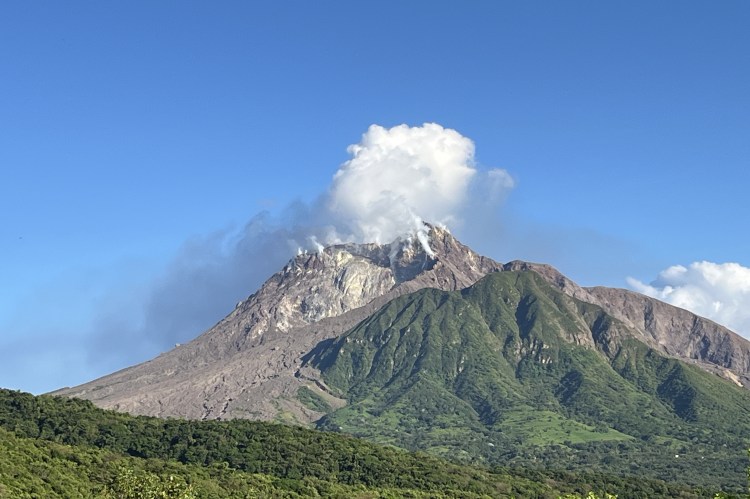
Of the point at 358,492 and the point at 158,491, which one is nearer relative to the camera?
the point at 158,491

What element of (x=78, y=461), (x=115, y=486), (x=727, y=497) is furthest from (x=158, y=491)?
(x=727, y=497)

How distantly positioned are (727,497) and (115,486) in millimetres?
93161

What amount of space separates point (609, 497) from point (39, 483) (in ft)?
289

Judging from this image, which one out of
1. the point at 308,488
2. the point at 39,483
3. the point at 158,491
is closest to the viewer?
the point at 158,491

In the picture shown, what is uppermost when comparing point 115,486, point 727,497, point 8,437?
point 8,437

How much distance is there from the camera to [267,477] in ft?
646

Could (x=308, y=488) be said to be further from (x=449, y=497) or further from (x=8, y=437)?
(x=8, y=437)

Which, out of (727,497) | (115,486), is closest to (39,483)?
(115,486)

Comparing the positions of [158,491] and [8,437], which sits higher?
[8,437]

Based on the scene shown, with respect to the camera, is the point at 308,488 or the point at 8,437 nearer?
the point at 8,437

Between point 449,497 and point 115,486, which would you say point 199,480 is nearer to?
point 115,486

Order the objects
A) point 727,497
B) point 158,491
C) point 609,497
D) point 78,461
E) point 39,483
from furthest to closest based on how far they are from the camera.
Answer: point 78,461
point 39,483
point 158,491
point 609,497
point 727,497

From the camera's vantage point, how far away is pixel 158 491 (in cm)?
11900

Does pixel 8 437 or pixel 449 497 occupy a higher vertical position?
pixel 8 437
